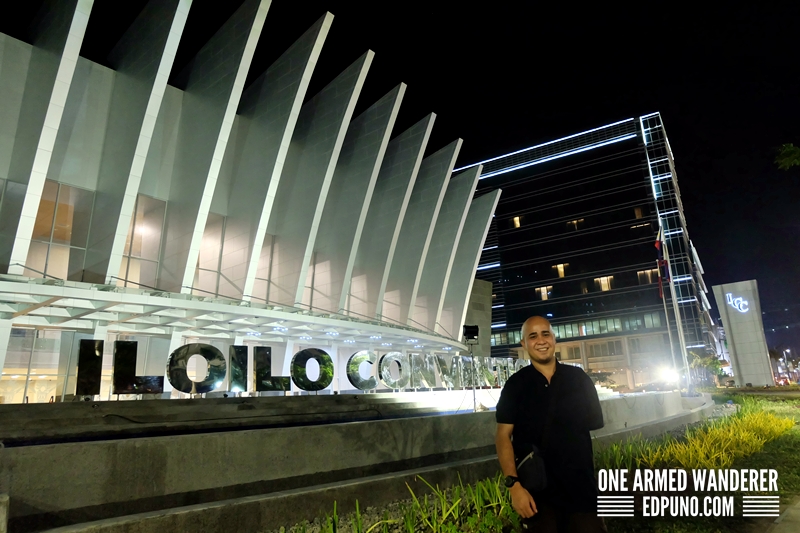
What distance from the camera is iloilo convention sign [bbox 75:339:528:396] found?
38.4 feet

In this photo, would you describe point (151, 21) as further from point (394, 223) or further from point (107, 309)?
point (394, 223)

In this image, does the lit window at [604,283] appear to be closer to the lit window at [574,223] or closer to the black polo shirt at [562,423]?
the lit window at [574,223]

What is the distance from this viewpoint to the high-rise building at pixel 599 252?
243ft

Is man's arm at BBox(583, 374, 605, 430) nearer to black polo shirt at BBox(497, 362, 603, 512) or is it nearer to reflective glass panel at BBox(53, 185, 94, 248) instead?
black polo shirt at BBox(497, 362, 603, 512)

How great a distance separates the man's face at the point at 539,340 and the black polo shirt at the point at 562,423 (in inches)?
5.7

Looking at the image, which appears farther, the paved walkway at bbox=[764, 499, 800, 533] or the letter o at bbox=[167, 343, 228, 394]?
the letter o at bbox=[167, 343, 228, 394]

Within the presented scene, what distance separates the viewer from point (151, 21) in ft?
64.5

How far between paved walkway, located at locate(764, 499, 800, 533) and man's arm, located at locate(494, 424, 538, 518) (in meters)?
4.82

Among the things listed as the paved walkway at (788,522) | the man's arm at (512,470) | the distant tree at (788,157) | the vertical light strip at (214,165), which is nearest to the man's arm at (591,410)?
the man's arm at (512,470)

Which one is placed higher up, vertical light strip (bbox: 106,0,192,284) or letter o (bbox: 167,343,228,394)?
vertical light strip (bbox: 106,0,192,284)

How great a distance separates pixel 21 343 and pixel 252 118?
14114 mm

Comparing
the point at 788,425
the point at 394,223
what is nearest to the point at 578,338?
the point at 394,223

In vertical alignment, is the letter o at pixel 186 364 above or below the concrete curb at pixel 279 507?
above

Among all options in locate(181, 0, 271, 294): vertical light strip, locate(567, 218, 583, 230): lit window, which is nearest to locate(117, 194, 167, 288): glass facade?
locate(181, 0, 271, 294): vertical light strip
